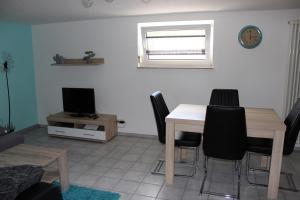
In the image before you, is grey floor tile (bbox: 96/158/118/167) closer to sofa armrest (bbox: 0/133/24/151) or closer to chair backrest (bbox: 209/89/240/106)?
sofa armrest (bbox: 0/133/24/151)

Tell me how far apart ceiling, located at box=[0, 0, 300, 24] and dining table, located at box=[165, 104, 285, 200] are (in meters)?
1.35

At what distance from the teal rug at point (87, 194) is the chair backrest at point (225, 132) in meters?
1.14

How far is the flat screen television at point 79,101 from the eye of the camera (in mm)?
4423

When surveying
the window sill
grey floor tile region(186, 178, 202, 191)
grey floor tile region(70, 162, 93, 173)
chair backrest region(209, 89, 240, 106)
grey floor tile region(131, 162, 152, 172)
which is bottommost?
grey floor tile region(186, 178, 202, 191)

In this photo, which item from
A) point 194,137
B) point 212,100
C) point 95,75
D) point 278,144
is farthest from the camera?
point 95,75

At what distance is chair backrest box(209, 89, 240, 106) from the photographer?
3.42m

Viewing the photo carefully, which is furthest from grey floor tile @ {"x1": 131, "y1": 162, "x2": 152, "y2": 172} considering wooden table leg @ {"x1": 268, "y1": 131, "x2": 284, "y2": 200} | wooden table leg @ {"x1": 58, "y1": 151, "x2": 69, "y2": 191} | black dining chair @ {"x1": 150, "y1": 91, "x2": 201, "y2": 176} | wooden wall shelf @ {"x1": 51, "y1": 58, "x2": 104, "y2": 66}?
wooden wall shelf @ {"x1": 51, "y1": 58, "x2": 104, "y2": 66}

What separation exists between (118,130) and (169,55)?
168cm

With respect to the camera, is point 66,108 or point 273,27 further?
point 66,108

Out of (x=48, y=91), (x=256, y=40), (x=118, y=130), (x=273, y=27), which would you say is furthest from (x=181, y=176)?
(x=48, y=91)

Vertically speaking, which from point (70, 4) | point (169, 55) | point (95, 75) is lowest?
point (95, 75)

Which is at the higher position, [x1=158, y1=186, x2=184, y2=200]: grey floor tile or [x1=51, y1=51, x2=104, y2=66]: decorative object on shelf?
[x1=51, y1=51, x2=104, y2=66]: decorative object on shelf

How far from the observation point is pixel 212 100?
11.4 feet

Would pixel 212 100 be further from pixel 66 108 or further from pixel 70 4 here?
pixel 66 108
